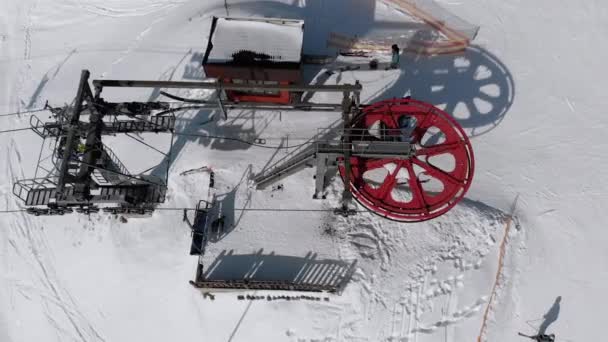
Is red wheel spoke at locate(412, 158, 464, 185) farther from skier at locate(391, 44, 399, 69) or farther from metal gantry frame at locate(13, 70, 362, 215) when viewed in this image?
skier at locate(391, 44, 399, 69)

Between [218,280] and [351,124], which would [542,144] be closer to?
[351,124]

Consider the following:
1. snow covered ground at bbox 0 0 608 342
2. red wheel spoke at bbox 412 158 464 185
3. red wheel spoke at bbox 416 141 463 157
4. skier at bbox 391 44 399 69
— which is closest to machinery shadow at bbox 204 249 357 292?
snow covered ground at bbox 0 0 608 342

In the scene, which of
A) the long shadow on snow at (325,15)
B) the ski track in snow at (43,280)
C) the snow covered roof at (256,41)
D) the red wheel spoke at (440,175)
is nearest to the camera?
the red wheel spoke at (440,175)

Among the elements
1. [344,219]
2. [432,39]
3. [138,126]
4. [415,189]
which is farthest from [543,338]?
[138,126]

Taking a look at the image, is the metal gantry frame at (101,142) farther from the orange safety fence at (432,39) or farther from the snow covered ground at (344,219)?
the orange safety fence at (432,39)

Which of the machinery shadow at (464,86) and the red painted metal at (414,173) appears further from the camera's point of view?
the machinery shadow at (464,86)

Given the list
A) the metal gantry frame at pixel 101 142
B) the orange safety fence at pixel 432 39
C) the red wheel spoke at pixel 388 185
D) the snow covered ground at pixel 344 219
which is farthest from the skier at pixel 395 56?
the red wheel spoke at pixel 388 185

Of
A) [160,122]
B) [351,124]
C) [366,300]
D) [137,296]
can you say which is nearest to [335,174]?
[351,124]
